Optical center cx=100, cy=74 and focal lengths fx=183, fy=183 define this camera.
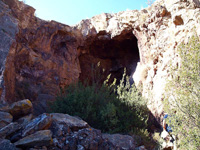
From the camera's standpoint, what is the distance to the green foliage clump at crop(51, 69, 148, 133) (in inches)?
227

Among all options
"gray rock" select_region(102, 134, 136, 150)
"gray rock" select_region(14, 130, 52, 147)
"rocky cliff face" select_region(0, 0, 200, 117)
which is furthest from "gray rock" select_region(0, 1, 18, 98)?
"gray rock" select_region(102, 134, 136, 150)

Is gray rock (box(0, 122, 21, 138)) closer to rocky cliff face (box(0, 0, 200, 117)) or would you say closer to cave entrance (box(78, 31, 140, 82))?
rocky cliff face (box(0, 0, 200, 117))

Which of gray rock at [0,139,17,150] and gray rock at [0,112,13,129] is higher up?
gray rock at [0,112,13,129]

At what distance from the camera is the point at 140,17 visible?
31.9ft

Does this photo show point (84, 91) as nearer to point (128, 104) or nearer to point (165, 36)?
point (128, 104)

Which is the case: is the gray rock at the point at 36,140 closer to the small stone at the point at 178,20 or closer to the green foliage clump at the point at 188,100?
the green foliage clump at the point at 188,100

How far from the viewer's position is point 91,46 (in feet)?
40.7

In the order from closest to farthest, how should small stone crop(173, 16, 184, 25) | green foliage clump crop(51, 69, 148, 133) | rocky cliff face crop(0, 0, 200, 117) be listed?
1. green foliage clump crop(51, 69, 148, 133)
2. rocky cliff face crop(0, 0, 200, 117)
3. small stone crop(173, 16, 184, 25)

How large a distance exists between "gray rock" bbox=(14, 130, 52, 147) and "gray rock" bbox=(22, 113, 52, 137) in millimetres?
172

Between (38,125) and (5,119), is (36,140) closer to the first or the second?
(38,125)

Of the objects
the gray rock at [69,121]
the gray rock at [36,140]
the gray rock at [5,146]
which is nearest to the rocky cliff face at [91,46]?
the gray rock at [69,121]

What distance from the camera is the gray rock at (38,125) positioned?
347 cm

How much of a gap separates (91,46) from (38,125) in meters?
9.28

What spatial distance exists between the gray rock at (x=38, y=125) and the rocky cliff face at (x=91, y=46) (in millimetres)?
1902
